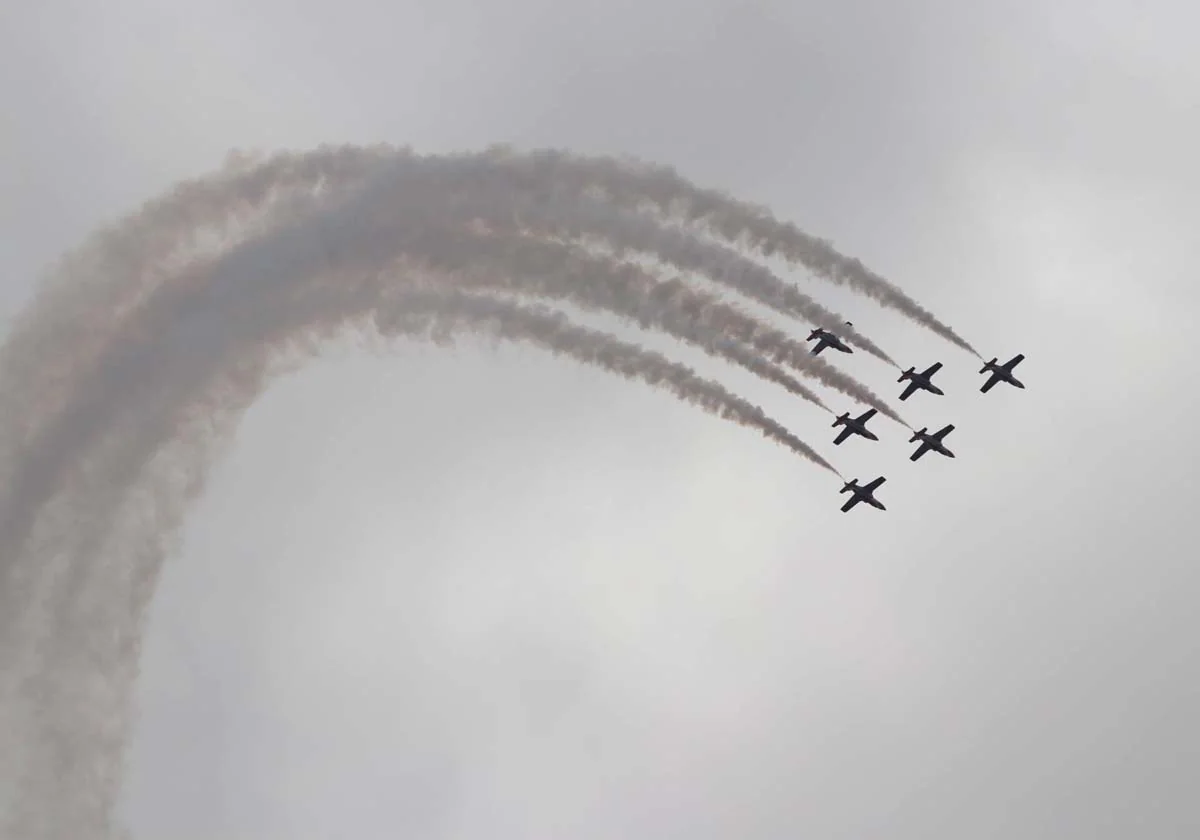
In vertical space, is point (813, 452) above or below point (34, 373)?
below

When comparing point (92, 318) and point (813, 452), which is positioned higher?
point (92, 318)

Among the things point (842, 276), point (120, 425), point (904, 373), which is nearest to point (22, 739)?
point (120, 425)

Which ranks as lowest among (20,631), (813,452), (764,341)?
(813,452)

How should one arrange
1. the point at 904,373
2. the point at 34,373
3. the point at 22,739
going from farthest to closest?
the point at 904,373 → the point at 22,739 → the point at 34,373

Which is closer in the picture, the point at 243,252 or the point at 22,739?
the point at 243,252

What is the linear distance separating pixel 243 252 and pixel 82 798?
1642cm

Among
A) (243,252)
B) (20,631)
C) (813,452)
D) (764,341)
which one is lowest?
(813,452)

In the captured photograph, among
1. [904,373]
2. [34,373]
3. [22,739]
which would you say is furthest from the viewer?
[904,373]

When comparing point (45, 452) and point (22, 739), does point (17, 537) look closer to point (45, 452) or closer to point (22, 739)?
point (45, 452)

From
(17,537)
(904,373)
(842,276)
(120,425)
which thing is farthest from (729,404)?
(17,537)

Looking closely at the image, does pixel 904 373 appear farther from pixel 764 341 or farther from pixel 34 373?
pixel 34 373

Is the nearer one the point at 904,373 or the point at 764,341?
the point at 764,341

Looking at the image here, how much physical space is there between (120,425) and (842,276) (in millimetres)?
20356

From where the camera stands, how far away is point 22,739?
43.7 metres
